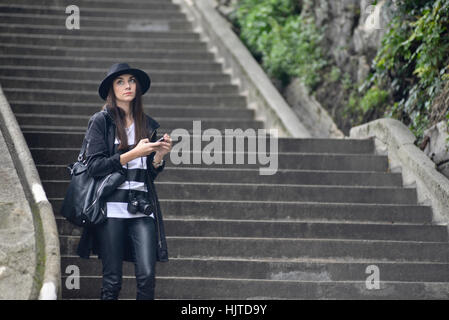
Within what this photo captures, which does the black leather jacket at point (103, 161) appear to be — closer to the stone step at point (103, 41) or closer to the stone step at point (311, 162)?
the stone step at point (311, 162)

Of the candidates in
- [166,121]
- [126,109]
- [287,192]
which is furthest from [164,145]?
[166,121]

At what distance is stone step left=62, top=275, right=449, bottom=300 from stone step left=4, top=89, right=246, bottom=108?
13.7 ft

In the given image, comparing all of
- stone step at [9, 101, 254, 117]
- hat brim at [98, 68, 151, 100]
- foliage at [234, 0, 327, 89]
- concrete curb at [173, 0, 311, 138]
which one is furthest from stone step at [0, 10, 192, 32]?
hat brim at [98, 68, 151, 100]

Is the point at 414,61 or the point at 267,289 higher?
the point at 414,61

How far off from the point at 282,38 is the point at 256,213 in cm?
578

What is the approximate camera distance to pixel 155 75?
1034 centimetres

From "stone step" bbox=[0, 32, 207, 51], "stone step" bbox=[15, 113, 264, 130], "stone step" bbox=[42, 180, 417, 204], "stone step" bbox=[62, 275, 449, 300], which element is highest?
"stone step" bbox=[0, 32, 207, 51]

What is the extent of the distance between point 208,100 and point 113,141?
5361mm

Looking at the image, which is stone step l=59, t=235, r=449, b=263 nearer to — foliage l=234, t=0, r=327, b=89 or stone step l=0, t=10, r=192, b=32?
foliage l=234, t=0, r=327, b=89

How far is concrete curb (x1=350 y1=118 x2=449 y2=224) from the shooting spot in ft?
21.5

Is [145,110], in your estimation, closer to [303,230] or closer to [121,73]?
[303,230]

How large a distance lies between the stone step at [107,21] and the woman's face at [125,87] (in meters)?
7.10

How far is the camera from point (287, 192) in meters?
6.94

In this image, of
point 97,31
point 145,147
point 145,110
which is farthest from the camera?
point 97,31
